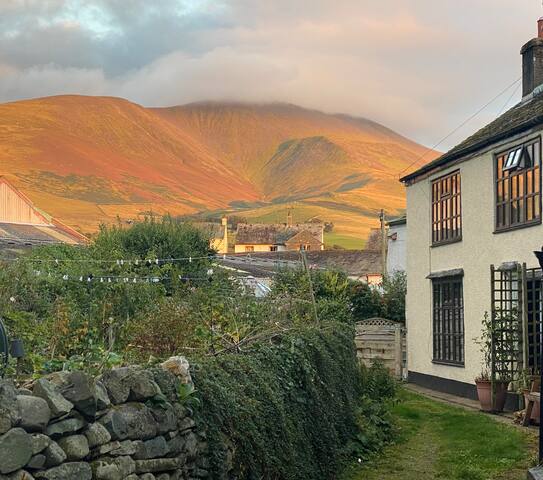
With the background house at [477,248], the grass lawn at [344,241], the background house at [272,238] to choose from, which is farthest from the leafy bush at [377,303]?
the grass lawn at [344,241]

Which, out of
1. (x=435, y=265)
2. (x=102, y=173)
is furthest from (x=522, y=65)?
(x=102, y=173)

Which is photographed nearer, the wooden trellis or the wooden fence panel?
the wooden trellis

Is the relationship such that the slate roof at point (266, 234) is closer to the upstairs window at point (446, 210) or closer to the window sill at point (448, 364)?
the upstairs window at point (446, 210)

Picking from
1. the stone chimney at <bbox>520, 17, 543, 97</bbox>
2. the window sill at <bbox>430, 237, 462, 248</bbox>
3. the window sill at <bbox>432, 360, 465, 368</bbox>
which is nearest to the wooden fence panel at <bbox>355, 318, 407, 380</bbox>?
the window sill at <bbox>432, 360, 465, 368</bbox>

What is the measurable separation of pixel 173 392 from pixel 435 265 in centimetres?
1616

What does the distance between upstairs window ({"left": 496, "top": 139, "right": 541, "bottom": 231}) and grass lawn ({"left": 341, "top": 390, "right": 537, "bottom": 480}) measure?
413cm

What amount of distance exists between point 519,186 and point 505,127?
1.57m

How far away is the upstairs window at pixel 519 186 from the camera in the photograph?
16906 mm

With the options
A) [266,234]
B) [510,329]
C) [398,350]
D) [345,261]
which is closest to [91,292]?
[398,350]

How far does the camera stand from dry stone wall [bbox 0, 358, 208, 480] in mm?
5156

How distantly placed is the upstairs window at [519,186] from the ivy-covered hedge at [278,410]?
614 cm

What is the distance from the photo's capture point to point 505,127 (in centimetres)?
1850

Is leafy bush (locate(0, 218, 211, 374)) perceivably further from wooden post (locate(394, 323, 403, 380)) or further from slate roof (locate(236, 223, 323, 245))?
slate roof (locate(236, 223, 323, 245))

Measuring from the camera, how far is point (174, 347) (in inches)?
453
